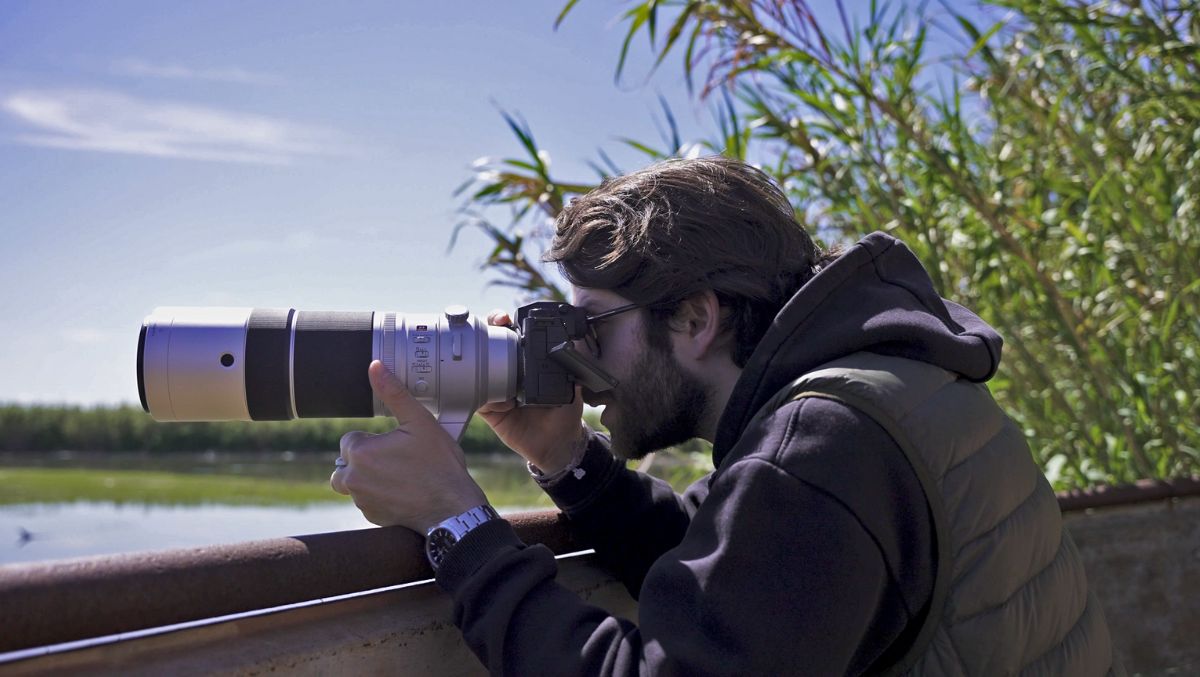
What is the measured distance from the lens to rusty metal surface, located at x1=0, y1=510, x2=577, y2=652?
75 cm

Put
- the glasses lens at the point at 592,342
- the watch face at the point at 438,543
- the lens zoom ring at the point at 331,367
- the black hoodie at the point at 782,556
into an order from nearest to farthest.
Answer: the black hoodie at the point at 782,556 < the watch face at the point at 438,543 < the lens zoom ring at the point at 331,367 < the glasses lens at the point at 592,342

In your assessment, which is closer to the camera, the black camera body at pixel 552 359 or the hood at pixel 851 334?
the hood at pixel 851 334

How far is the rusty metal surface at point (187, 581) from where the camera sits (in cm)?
75

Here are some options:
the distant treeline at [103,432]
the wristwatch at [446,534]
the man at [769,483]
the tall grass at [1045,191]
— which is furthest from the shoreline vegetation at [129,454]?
the wristwatch at [446,534]

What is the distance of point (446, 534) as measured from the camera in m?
1.11

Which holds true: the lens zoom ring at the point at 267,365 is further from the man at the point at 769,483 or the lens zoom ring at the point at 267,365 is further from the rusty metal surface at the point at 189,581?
the rusty metal surface at the point at 189,581

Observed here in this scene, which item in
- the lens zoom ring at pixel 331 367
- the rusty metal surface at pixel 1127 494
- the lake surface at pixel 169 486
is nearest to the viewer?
the lens zoom ring at pixel 331 367

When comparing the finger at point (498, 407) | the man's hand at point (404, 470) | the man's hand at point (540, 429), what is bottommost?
the man's hand at point (540, 429)

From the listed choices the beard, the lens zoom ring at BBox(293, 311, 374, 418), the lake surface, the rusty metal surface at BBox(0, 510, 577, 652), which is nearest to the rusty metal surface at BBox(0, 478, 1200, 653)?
the rusty metal surface at BBox(0, 510, 577, 652)

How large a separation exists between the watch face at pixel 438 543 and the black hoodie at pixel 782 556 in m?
0.02

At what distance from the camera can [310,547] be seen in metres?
0.97

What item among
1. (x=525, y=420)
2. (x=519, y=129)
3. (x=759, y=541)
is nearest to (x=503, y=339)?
Answer: (x=525, y=420)

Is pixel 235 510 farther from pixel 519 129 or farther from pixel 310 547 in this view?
pixel 310 547

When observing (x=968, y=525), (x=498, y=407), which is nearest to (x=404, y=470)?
(x=498, y=407)
